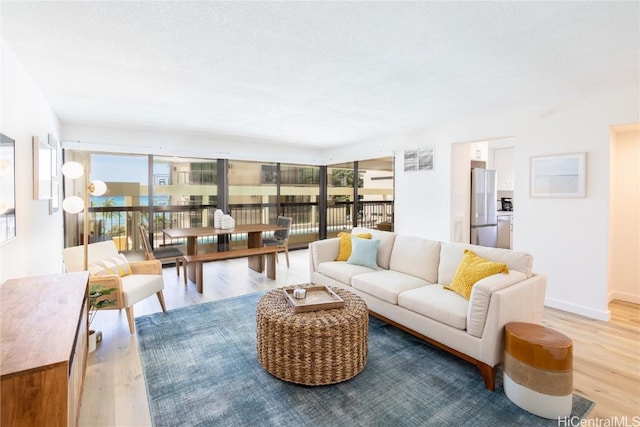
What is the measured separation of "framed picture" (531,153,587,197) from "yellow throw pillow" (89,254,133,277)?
15.3ft

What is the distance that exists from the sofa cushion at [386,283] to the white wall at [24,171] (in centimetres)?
275

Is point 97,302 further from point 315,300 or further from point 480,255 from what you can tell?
point 480,255

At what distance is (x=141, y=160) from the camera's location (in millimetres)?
5410

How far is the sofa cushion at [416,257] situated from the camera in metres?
3.13

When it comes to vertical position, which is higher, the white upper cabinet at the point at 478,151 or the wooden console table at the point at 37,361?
the white upper cabinet at the point at 478,151

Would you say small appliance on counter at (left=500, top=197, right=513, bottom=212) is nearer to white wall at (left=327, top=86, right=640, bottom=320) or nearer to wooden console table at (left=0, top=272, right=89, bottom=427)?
white wall at (left=327, top=86, right=640, bottom=320)

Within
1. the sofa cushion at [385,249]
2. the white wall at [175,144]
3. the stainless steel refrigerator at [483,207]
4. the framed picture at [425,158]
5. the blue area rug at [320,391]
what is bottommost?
the blue area rug at [320,391]

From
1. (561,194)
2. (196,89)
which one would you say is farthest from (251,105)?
(561,194)

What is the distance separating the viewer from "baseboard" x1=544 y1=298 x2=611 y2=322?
3304 millimetres

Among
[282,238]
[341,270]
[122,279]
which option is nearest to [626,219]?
[341,270]

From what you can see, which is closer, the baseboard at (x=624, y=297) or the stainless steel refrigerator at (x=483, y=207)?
the baseboard at (x=624, y=297)

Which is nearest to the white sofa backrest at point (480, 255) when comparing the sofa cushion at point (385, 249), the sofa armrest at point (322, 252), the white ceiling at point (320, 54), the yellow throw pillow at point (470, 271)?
the yellow throw pillow at point (470, 271)

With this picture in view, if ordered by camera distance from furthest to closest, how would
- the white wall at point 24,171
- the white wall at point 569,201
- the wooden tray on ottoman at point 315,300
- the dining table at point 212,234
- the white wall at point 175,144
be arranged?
the white wall at point 175,144, the dining table at point 212,234, the white wall at point 569,201, the wooden tray on ottoman at point 315,300, the white wall at point 24,171

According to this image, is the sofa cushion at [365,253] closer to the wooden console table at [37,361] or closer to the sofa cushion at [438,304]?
the sofa cushion at [438,304]
